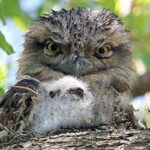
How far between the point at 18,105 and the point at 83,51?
2.73 ft

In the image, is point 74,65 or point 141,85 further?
point 141,85

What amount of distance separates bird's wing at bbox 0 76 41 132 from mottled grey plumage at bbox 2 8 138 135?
15.3 inches

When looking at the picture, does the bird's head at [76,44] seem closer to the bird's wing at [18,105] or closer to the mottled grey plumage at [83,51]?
the mottled grey plumage at [83,51]

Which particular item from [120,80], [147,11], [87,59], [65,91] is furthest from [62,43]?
[147,11]

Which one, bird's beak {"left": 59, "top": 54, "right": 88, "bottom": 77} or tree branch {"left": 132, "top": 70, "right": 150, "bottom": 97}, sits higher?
tree branch {"left": 132, "top": 70, "right": 150, "bottom": 97}

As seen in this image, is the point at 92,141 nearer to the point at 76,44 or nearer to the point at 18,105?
the point at 18,105

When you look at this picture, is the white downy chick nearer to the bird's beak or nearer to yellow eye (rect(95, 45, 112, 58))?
the bird's beak

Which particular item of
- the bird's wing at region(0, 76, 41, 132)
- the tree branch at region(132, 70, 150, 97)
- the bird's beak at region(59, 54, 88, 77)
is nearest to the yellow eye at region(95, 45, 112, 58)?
the bird's beak at region(59, 54, 88, 77)

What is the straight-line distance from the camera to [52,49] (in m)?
4.40

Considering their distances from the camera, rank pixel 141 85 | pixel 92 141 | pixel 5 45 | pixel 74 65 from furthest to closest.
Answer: pixel 141 85, pixel 74 65, pixel 5 45, pixel 92 141

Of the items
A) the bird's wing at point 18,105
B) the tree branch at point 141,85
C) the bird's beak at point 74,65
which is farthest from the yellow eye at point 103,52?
the tree branch at point 141,85

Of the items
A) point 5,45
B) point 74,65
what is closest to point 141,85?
point 74,65

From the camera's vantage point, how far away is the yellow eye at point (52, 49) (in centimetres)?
436

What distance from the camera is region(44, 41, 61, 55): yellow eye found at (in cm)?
436
